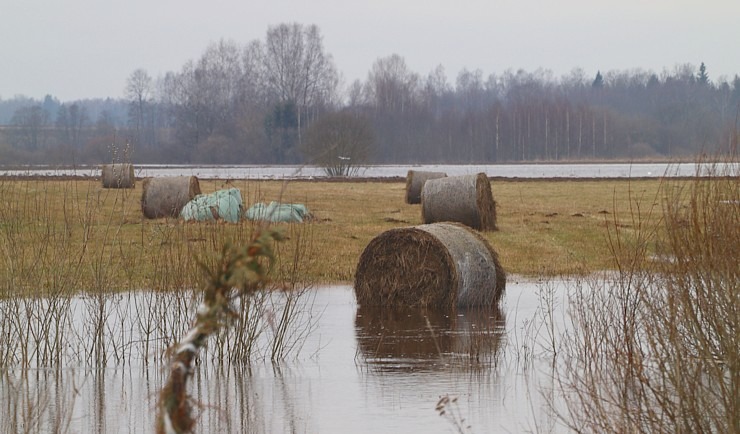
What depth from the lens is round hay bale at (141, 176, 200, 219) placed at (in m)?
27.2

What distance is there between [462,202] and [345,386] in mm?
14469

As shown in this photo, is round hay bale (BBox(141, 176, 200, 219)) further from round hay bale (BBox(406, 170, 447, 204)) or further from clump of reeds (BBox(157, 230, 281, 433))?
clump of reeds (BBox(157, 230, 281, 433))

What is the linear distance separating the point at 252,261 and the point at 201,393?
763 cm

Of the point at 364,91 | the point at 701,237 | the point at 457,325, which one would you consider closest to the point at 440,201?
the point at 457,325

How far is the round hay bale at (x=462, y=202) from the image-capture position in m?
25.2

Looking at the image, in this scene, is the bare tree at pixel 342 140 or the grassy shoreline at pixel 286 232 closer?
the grassy shoreline at pixel 286 232

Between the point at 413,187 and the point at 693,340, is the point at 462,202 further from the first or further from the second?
the point at 693,340

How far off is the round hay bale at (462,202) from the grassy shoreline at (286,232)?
0.50m

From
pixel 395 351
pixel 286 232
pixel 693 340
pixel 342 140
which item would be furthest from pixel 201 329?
pixel 342 140

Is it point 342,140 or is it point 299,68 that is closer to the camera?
point 342,140

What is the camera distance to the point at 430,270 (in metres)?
15.1

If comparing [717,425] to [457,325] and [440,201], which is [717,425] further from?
[440,201]

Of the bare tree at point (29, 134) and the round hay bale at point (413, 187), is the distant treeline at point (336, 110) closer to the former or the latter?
the bare tree at point (29, 134)

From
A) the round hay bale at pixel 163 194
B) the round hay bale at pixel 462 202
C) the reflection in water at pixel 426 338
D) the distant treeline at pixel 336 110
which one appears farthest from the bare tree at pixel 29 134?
the reflection in water at pixel 426 338
